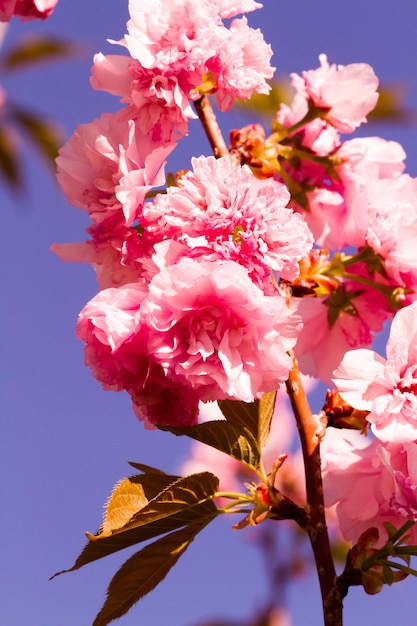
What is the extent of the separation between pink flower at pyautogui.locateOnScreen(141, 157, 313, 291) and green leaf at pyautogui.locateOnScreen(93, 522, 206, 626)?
314 millimetres

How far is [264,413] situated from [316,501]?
11cm

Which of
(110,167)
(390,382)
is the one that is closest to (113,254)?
(110,167)

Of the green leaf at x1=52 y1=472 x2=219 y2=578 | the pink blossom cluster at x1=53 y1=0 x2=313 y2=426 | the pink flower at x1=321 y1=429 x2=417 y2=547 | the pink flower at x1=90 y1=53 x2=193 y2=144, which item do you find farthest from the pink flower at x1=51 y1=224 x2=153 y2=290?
the pink flower at x1=321 y1=429 x2=417 y2=547

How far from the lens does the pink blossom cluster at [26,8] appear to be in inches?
45.3

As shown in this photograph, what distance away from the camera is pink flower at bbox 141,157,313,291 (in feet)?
2.72

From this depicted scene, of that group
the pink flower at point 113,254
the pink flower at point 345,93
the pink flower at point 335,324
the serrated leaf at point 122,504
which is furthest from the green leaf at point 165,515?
the pink flower at point 345,93

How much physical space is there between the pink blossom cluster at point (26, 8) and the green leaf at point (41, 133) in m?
2.11

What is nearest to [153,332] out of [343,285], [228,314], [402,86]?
[228,314]

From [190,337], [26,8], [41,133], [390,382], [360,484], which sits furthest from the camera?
[41,133]

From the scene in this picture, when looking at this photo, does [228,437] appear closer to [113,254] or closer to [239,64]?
[113,254]

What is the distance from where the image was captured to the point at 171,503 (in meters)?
0.88

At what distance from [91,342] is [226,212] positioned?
0.61 feet

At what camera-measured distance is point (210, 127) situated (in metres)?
1.08

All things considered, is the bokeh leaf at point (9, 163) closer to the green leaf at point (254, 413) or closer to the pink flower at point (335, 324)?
the pink flower at point (335, 324)
